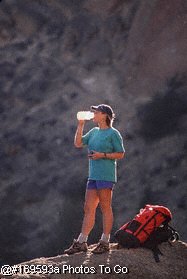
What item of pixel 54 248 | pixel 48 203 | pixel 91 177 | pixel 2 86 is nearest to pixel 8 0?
pixel 2 86

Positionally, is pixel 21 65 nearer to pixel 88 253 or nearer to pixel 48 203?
pixel 48 203

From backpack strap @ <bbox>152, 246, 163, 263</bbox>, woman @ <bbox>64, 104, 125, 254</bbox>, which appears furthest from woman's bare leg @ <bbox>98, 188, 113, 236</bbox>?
backpack strap @ <bbox>152, 246, 163, 263</bbox>

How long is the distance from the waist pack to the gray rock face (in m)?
7.74

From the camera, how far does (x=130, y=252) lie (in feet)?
21.2

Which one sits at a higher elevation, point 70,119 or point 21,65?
point 21,65

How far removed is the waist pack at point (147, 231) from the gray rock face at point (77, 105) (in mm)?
7745

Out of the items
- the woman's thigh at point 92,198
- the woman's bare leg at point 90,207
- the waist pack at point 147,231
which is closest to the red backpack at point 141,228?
the waist pack at point 147,231

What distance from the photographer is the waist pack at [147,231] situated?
6664 millimetres

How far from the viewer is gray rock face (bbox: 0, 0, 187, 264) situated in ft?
49.3

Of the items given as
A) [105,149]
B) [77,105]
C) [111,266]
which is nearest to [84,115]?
[105,149]

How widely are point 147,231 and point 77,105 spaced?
9.70 m

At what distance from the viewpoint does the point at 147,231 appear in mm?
6711

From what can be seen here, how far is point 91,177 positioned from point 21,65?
1022 cm

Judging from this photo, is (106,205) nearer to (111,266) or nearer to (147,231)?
(147,231)
